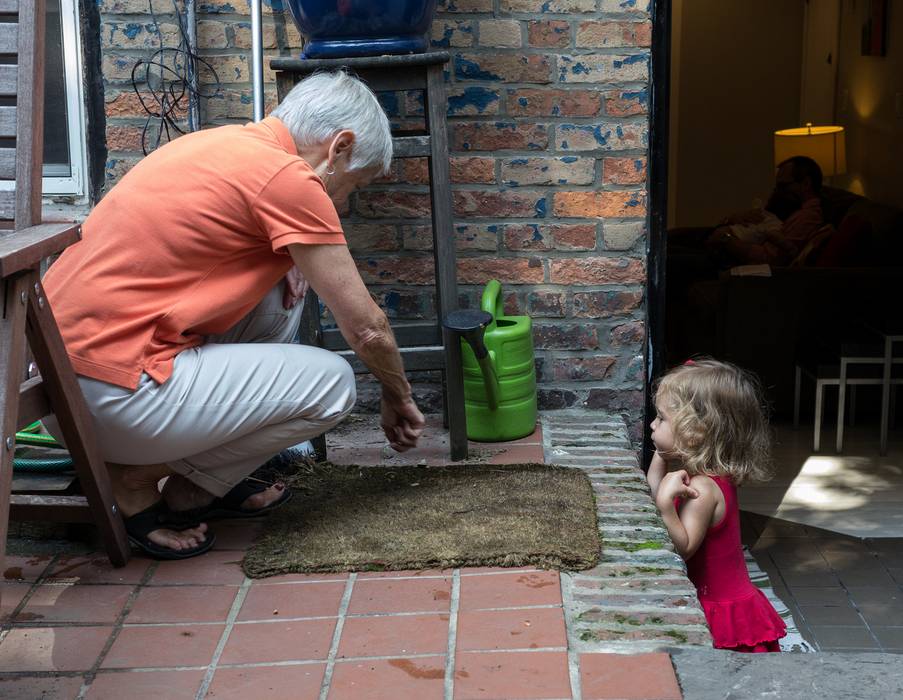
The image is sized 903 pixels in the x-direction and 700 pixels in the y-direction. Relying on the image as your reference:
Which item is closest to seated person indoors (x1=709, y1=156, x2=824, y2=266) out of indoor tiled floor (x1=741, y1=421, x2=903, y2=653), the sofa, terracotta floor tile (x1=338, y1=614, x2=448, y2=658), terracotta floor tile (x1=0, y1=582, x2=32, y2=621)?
the sofa

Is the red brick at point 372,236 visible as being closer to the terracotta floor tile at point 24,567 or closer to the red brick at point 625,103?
the red brick at point 625,103

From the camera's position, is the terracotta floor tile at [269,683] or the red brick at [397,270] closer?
the terracotta floor tile at [269,683]

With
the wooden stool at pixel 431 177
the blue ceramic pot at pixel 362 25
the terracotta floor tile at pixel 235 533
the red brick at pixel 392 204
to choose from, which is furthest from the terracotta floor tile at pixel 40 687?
the red brick at pixel 392 204

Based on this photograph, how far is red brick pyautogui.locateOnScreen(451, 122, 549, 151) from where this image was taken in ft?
10.5

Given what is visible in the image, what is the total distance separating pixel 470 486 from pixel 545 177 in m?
1.00

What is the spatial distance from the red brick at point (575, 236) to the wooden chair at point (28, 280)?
1549 mm

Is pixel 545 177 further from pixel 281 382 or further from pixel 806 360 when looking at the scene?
pixel 806 360

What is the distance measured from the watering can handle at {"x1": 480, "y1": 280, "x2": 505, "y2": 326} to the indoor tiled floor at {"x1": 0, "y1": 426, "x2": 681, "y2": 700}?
949mm

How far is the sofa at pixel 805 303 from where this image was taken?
540cm

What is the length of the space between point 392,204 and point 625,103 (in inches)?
29.0

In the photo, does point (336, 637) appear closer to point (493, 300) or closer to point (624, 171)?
point (493, 300)

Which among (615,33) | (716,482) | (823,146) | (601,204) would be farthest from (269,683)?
(823,146)

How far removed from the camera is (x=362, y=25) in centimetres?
272

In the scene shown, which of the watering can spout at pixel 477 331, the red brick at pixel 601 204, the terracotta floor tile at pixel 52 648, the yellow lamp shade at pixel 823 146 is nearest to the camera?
the terracotta floor tile at pixel 52 648
